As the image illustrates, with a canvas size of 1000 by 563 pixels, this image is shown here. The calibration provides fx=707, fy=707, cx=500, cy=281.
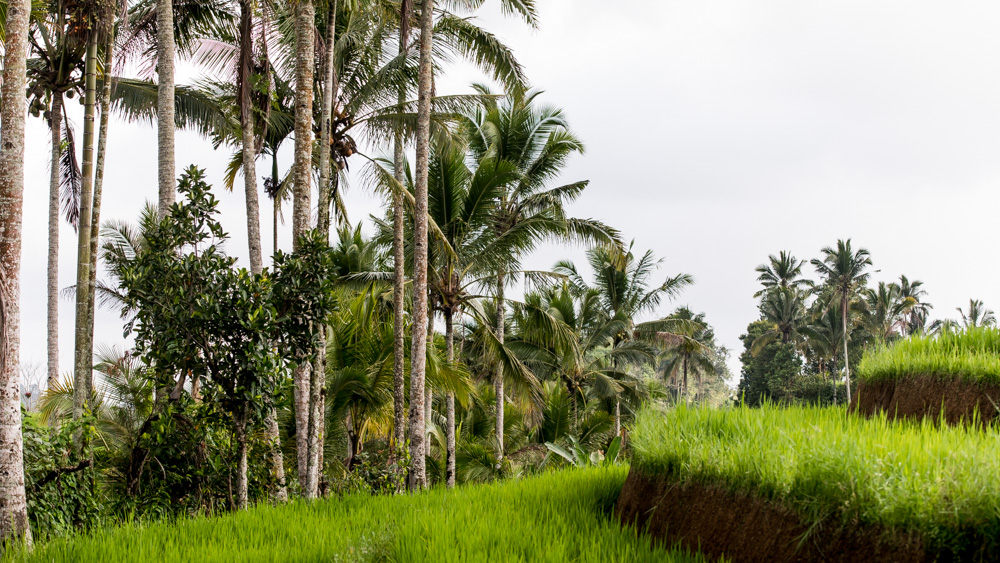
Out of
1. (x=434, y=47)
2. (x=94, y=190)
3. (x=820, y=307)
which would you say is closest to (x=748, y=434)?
(x=434, y=47)

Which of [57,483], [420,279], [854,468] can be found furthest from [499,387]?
[854,468]

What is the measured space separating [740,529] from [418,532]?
2238 mm

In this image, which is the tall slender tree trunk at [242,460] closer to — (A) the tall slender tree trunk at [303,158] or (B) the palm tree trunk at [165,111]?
(A) the tall slender tree trunk at [303,158]

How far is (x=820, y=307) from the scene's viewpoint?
46.2m

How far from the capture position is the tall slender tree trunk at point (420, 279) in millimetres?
11164

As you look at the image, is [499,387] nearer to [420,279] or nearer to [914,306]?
[420,279]

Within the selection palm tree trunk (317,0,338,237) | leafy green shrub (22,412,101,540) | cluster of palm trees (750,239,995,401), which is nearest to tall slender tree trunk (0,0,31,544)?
leafy green shrub (22,412,101,540)

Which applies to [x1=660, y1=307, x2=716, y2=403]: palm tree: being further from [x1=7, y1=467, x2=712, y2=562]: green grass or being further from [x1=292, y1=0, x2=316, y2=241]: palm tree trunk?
[x1=292, y1=0, x2=316, y2=241]: palm tree trunk

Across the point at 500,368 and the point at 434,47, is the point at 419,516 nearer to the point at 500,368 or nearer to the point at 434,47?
the point at 500,368

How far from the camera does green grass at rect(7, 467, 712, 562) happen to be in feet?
15.2

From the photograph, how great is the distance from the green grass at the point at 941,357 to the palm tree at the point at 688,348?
188 centimetres

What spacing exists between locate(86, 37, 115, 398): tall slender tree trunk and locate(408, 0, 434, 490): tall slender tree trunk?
18.8ft

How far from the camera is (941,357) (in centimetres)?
577

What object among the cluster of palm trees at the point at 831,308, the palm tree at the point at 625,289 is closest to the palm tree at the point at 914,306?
the cluster of palm trees at the point at 831,308
